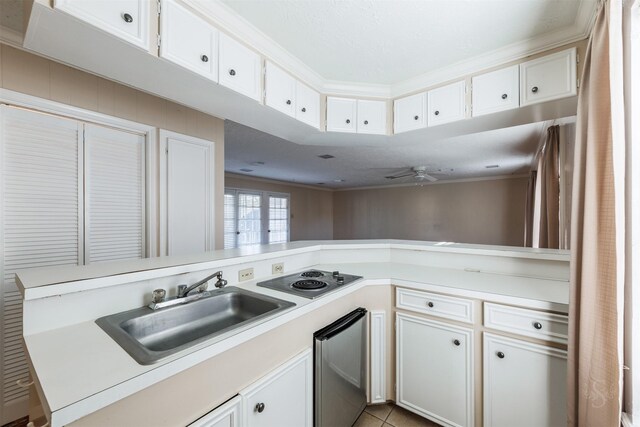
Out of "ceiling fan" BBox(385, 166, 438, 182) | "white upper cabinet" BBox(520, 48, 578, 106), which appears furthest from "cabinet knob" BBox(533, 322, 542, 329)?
"ceiling fan" BBox(385, 166, 438, 182)

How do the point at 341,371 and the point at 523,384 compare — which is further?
the point at 341,371

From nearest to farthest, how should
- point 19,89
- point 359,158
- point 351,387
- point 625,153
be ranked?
1. point 625,153
2. point 351,387
3. point 19,89
4. point 359,158

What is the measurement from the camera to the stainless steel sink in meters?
0.91

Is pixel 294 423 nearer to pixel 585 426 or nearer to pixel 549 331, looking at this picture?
pixel 585 426

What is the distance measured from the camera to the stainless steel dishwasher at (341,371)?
1.38 m

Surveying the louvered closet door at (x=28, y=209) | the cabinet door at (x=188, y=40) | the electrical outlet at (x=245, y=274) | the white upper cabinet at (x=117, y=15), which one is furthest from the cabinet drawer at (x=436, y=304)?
the louvered closet door at (x=28, y=209)

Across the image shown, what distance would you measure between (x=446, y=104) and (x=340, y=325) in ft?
5.84

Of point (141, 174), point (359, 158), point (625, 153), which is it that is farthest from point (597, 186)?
point (359, 158)

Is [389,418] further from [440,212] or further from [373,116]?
[440,212]

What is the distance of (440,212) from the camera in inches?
295

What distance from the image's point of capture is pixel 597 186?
108 centimetres

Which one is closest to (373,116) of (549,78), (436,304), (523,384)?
(549,78)

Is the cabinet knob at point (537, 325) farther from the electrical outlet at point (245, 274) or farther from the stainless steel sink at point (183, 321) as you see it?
the electrical outlet at point (245, 274)

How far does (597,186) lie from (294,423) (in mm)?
1689
